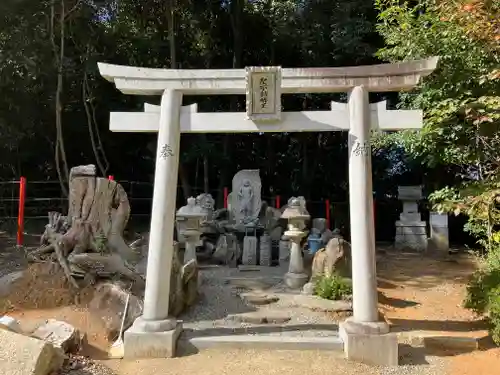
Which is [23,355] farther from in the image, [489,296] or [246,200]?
[246,200]

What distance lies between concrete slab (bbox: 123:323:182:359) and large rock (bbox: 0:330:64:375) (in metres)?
0.86

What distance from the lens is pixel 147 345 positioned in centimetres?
431

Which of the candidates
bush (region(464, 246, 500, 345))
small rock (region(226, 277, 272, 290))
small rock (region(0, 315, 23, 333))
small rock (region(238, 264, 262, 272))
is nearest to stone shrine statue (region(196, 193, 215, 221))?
small rock (region(238, 264, 262, 272))

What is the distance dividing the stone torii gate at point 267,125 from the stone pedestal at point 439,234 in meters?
9.70

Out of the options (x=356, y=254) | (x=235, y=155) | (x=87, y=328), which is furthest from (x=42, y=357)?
(x=235, y=155)

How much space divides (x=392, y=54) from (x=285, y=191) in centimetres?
1078

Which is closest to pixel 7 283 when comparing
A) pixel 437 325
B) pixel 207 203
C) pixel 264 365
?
pixel 264 365

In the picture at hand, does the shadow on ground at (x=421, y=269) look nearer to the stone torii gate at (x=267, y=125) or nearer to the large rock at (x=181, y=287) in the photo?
the large rock at (x=181, y=287)

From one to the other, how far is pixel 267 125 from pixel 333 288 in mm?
3168

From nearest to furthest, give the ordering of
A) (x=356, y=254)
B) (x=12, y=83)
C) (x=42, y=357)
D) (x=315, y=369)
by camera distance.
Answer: (x=42, y=357), (x=315, y=369), (x=356, y=254), (x=12, y=83)

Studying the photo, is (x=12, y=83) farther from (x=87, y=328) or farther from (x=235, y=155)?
(x=87, y=328)

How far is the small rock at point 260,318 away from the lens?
5575 mm

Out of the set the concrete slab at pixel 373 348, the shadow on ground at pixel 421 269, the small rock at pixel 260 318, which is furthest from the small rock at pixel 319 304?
the shadow on ground at pixel 421 269

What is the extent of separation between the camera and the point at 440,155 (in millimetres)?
8328
